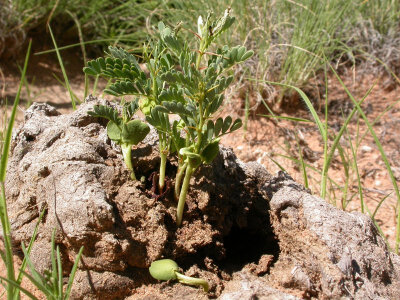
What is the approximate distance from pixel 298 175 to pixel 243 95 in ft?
2.24

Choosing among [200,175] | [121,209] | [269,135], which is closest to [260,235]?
[200,175]

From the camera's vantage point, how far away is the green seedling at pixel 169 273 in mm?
1177

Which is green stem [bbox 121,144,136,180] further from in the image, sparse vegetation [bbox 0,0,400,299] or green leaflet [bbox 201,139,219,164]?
green leaflet [bbox 201,139,219,164]

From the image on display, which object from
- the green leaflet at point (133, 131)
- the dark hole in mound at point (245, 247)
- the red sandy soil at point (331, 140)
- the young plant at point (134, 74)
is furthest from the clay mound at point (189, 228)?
the red sandy soil at point (331, 140)

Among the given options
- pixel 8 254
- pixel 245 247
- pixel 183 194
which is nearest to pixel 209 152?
pixel 183 194

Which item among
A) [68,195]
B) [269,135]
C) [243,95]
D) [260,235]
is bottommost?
[260,235]

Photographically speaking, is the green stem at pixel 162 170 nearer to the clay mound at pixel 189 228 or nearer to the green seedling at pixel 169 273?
the clay mound at pixel 189 228

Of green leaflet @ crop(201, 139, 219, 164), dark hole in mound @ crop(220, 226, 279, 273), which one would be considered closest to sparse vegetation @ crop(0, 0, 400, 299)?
green leaflet @ crop(201, 139, 219, 164)

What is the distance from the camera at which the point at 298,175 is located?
2695 mm

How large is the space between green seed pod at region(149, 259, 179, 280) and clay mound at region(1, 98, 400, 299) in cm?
4

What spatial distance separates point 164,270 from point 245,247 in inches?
13.5

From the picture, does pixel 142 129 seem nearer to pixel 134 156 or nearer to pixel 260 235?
pixel 134 156

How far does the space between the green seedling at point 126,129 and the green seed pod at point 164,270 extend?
28 centimetres

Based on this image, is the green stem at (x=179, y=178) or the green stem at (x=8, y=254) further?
the green stem at (x=179, y=178)
